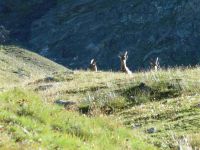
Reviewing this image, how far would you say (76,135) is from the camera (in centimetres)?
1275

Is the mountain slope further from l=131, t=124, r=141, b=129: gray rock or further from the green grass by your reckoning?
l=131, t=124, r=141, b=129: gray rock

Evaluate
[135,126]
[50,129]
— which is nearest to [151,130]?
[135,126]

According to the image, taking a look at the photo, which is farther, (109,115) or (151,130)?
(109,115)

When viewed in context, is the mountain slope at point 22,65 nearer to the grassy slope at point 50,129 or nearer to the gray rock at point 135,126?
the gray rock at point 135,126

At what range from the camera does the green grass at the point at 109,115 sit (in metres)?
11.8

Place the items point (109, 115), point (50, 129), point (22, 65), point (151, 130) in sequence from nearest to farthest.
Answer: point (50, 129), point (151, 130), point (109, 115), point (22, 65)

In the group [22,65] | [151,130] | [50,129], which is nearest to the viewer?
[50,129]

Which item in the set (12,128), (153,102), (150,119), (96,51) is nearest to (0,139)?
(12,128)

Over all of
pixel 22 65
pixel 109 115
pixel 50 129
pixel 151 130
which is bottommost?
pixel 151 130

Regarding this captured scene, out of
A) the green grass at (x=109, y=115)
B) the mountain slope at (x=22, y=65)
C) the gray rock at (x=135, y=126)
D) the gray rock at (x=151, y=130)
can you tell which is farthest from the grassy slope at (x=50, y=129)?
the mountain slope at (x=22, y=65)

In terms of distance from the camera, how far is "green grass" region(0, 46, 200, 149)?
11.8 meters

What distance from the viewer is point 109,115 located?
2100cm

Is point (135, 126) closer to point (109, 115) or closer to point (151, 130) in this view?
point (151, 130)

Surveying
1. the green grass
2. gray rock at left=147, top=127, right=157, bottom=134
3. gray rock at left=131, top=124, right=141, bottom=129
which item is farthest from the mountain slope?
gray rock at left=147, top=127, right=157, bottom=134
